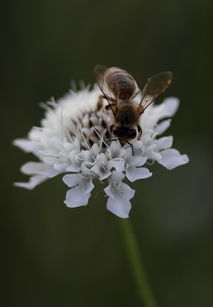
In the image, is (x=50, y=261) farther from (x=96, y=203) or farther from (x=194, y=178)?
(x=194, y=178)

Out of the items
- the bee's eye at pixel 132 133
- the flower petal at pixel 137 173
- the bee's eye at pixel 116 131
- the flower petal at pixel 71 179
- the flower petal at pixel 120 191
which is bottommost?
the flower petal at pixel 120 191

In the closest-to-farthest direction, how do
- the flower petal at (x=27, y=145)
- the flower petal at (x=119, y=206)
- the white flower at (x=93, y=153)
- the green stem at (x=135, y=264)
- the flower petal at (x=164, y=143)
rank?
the flower petal at (x=119, y=206)
the white flower at (x=93, y=153)
the flower petal at (x=164, y=143)
the green stem at (x=135, y=264)
the flower petal at (x=27, y=145)

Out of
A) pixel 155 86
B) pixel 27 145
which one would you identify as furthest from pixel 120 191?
pixel 27 145

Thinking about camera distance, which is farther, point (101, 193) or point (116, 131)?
point (101, 193)

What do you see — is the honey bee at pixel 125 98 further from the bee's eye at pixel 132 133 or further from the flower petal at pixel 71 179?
the flower petal at pixel 71 179

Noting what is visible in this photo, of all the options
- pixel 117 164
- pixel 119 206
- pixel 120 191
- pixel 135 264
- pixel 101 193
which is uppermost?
pixel 101 193

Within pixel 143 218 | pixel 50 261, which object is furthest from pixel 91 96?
pixel 50 261

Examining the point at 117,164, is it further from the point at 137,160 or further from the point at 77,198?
the point at 77,198

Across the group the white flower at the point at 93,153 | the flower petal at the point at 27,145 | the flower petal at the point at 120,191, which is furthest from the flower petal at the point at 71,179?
the flower petal at the point at 27,145
